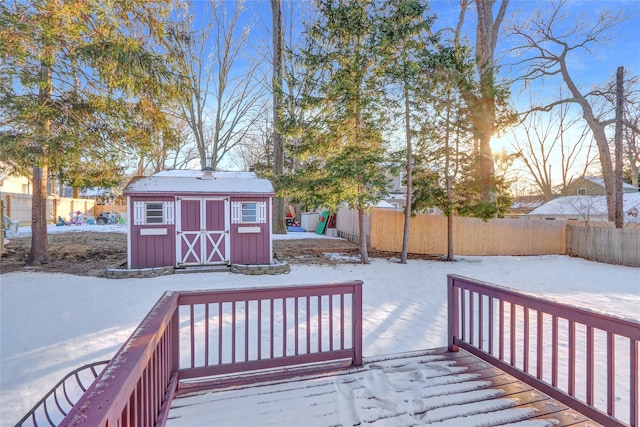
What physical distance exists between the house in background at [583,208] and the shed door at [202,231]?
18.8 meters

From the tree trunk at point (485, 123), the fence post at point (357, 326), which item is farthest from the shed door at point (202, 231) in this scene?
the tree trunk at point (485, 123)

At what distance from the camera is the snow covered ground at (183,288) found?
11.5 feet

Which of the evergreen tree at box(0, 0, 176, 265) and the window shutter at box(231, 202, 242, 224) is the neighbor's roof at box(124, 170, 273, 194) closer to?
the window shutter at box(231, 202, 242, 224)

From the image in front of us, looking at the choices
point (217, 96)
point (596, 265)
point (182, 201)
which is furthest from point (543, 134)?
point (182, 201)

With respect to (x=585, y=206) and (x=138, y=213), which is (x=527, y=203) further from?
(x=138, y=213)

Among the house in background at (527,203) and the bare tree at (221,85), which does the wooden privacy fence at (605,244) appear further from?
the house in background at (527,203)

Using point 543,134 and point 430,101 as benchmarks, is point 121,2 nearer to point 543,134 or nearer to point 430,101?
point 430,101

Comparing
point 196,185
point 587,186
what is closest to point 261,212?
point 196,185

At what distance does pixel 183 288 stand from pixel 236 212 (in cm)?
254

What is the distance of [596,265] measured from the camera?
390 inches

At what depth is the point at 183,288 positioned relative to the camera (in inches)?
251

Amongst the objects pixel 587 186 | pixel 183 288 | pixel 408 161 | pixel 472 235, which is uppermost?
pixel 587 186

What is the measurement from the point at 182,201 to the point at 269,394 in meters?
6.41

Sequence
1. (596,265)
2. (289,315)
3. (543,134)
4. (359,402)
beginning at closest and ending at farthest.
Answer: (359,402), (289,315), (596,265), (543,134)
